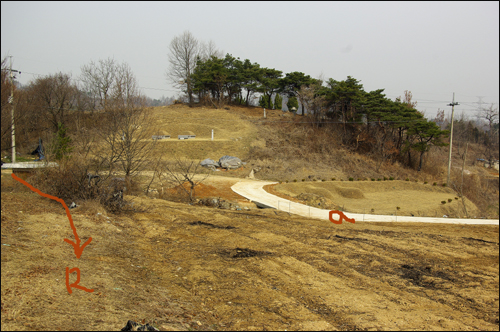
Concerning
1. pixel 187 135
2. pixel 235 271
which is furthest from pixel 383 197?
pixel 187 135

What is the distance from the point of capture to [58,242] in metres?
7.49

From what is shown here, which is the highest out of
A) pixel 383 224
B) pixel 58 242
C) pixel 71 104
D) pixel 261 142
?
pixel 71 104

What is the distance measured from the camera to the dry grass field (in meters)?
5.02

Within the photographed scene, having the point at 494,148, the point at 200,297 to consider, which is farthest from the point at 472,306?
the point at 494,148

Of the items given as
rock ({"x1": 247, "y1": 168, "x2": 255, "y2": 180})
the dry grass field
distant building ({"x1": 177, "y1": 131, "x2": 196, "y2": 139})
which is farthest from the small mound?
distant building ({"x1": 177, "y1": 131, "x2": 196, "y2": 139})

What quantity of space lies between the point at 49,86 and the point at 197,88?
75.2 feet

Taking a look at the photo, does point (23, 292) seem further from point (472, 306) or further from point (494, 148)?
point (494, 148)

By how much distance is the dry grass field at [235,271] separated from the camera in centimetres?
502

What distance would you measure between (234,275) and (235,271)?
0.24m

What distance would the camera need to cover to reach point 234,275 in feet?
24.0

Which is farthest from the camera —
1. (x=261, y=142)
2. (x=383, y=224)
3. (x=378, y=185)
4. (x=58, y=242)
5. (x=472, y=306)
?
(x=261, y=142)

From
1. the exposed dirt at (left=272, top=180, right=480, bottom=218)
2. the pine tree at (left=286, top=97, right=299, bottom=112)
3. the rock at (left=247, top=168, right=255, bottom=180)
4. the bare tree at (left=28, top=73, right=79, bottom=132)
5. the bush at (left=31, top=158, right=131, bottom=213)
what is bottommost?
the exposed dirt at (left=272, top=180, right=480, bottom=218)

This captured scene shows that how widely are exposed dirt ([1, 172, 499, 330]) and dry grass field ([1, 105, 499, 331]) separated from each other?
0.10ft

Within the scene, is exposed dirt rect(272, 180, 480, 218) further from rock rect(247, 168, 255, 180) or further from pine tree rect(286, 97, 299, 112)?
pine tree rect(286, 97, 299, 112)
